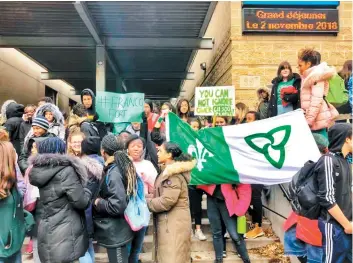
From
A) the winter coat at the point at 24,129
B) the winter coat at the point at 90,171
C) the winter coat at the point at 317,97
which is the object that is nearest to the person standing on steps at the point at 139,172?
the winter coat at the point at 90,171

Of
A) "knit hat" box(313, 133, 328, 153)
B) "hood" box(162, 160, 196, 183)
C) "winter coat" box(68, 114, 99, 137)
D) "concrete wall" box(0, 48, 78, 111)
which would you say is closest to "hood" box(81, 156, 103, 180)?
"hood" box(162, 160, 196, 183)

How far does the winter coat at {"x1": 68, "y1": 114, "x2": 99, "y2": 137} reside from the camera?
490 centimetres

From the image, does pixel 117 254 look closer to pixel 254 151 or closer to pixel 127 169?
pixel 127 169

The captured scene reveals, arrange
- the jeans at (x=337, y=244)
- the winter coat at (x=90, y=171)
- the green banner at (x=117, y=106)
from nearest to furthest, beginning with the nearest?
the jeans at (x=337, y=244) < the winter coat at (x=90, y=171) < the green banner at (x=117, y=106)

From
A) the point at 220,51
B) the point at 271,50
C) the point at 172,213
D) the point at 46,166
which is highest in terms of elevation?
the point at 220,51

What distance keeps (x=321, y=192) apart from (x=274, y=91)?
2677mm

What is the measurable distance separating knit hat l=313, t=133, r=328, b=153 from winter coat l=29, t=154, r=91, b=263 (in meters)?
2.72

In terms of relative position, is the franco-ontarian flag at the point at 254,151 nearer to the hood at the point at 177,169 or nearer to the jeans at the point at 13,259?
the hood at the point at 177,169

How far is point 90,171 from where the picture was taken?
3.57 metres

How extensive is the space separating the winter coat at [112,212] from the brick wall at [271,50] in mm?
5326

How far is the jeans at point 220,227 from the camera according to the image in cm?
452

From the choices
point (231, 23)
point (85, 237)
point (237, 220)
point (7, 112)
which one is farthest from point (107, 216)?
point (231, 23)

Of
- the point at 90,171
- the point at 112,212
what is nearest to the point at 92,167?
the point at 90,171

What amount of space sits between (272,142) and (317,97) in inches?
30.2
